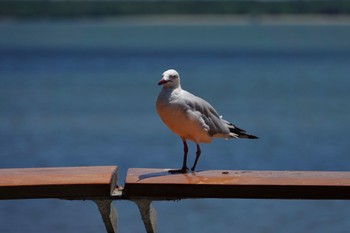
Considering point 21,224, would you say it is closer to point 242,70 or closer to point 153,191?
point 153,191

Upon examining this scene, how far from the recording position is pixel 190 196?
14.0 ft

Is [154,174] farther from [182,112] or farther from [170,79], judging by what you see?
[170,79]

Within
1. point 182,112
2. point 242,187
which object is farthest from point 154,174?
point 182,112

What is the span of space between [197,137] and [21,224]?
16.2 feet

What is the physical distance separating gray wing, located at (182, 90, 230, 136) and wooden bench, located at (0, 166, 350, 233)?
3.13 feet

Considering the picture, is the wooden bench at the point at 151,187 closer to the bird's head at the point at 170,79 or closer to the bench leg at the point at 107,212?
the bench leg at the point at 107,212

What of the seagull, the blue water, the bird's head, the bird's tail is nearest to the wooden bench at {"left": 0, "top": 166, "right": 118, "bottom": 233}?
the seagull

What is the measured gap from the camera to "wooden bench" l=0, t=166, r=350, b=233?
13.7 ft

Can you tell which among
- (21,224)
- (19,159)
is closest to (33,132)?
(19,159)

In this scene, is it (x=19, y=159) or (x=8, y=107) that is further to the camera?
(x=8, y=107)

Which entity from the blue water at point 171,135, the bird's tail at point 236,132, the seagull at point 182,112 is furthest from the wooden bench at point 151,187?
the blue water at point 171,135

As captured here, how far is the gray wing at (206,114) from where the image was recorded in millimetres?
5312

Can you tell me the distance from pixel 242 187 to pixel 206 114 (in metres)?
1.37

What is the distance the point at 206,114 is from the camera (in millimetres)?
5527
